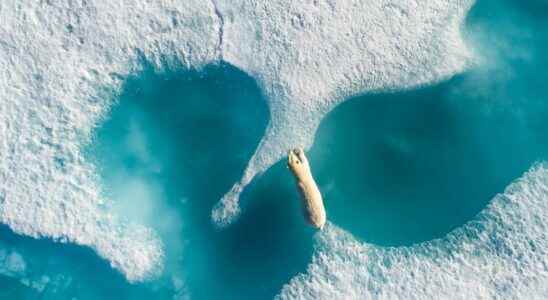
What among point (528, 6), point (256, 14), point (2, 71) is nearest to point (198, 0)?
point (256, 14)

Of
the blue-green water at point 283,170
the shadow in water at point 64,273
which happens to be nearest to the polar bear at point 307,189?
the blue-green water at point 283,170

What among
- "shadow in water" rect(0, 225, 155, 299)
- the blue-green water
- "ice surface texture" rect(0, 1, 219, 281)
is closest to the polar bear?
the blue-green water

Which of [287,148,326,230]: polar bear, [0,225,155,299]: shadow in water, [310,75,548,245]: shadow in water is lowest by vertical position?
[0,225,155,299]: shadow in water

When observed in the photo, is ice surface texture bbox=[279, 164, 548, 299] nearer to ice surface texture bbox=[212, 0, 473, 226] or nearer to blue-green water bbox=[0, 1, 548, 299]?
blue-green water bbox=[0, 1, 548, 299]

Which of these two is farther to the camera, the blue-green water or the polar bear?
the blue-green water

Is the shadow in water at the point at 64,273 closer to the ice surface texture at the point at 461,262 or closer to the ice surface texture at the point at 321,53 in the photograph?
the ice surface texture at the point at 321,53

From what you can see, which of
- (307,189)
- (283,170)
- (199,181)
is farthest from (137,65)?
(307,189)
